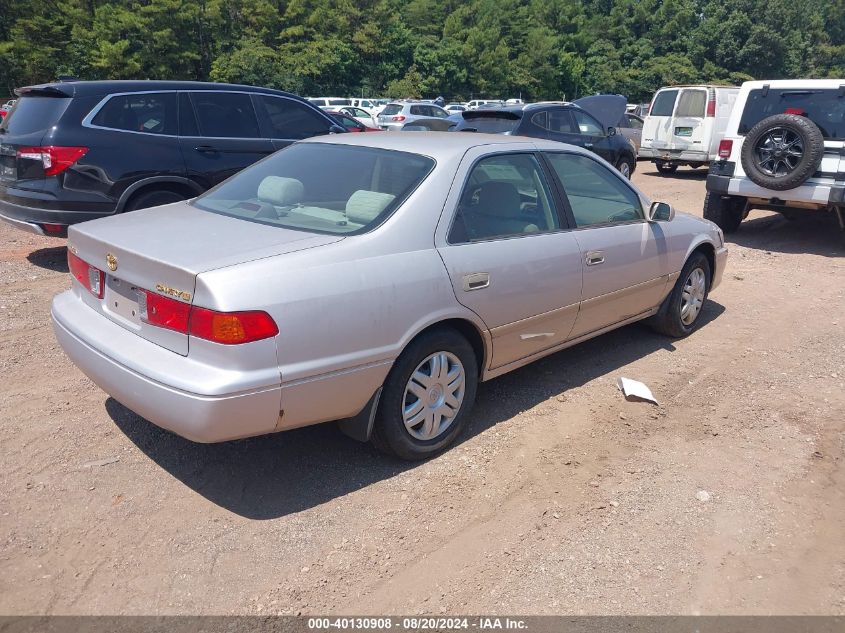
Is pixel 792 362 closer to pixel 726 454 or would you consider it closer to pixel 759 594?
pixel 726 454

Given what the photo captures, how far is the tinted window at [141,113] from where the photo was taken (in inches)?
263

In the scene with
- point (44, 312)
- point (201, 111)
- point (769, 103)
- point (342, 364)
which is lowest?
point (44, 312)

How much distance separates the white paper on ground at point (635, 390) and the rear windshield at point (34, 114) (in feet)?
17.7

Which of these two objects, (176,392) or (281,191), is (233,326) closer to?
(176,392)

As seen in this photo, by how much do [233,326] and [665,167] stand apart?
53.3 ft

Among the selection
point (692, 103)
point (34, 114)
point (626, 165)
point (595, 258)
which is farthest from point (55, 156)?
point (692, 103)

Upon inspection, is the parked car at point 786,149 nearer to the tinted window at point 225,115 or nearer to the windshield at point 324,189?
the tinted window at point 225,115

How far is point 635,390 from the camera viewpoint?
4.64 meters

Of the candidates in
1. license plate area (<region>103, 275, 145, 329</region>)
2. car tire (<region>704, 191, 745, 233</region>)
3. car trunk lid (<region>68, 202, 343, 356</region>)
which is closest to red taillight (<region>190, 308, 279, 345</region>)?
car trunk lid (<region>68, 202, 343, 356</region>)

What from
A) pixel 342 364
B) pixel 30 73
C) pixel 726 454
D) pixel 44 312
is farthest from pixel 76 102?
pixel 30 73

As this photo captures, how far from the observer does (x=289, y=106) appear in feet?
26.3

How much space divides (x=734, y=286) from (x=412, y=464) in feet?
16.5

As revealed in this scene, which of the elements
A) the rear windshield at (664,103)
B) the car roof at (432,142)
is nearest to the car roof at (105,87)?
the car roof at (432,142)

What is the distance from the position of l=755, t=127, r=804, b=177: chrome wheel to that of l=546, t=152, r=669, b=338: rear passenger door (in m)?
4.17
